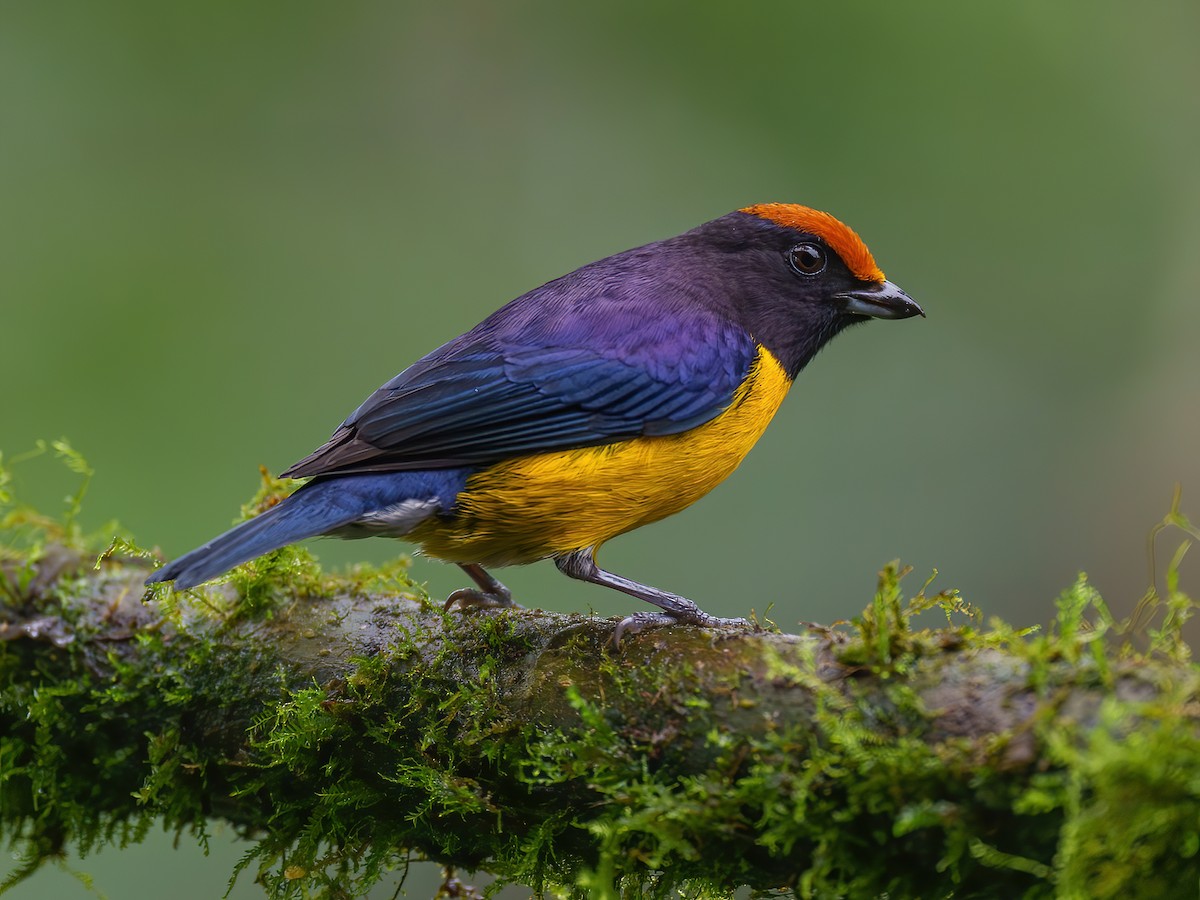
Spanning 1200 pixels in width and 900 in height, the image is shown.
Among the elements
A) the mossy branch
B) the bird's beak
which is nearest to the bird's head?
the bird's beak

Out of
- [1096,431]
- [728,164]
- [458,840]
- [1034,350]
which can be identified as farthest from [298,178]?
[458,840]

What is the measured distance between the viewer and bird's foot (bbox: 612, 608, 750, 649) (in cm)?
302

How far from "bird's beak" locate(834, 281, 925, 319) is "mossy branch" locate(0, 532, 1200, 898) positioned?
6.08 feet

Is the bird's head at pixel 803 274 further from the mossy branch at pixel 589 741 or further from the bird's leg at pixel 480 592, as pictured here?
the mossy branch at pixel 589 741

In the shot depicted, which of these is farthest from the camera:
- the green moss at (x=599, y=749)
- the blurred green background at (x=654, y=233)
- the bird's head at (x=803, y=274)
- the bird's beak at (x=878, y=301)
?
the blurred green background at (x=654, y=233)

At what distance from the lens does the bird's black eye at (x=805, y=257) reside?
15.1ft

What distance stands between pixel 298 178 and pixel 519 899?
573 centimetres

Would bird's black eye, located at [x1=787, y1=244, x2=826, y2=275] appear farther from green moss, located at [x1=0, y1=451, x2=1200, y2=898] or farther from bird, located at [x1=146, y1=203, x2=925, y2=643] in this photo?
green moss, located at [x1=0, y1=451, x2=1200, y2=898]

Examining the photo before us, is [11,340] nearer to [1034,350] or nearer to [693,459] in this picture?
[693,459]

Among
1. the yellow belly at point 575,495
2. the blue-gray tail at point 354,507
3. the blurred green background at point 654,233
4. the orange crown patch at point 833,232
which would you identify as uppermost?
the blurred green background at point 654,233

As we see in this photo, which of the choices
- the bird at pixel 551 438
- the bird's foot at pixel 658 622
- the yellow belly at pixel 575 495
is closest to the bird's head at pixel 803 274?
the bird at pixel 551 438

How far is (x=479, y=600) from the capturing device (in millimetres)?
3865

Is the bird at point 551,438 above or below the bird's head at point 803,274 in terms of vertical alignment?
below

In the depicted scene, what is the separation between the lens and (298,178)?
8.73 m
